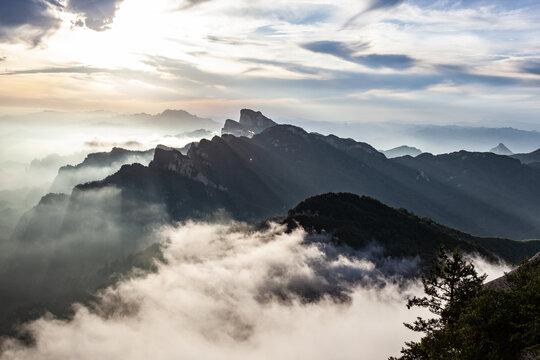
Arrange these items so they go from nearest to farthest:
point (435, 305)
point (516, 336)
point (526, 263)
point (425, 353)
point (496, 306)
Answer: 1. point (516, 336)
2. point (496, 306)
3. point (425, 353)
4. point (526, 263)
5. point (435, 305)

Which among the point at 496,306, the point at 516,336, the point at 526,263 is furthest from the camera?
the point at 526,263

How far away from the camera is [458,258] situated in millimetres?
41844

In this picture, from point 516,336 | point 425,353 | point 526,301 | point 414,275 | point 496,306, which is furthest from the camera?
point 414,275

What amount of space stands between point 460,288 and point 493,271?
19627cm

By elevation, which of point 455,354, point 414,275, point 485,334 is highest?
point 485,334

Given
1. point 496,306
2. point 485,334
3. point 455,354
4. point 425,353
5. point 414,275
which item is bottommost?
point 414,275

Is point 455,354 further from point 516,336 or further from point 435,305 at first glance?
point 435,305

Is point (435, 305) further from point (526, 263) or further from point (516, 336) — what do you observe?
point (516, 336)

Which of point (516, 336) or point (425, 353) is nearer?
point (516, 336)

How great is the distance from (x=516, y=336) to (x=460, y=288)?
624 inches

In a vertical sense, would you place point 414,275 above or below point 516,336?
below

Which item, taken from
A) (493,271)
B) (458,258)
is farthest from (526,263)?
(493,271)

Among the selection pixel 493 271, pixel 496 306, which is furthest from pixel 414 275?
pixel 496 306

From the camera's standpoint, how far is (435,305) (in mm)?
43844
